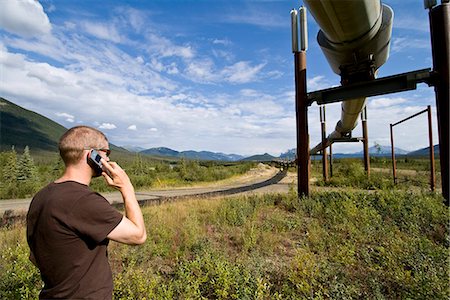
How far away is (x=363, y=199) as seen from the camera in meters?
7.49

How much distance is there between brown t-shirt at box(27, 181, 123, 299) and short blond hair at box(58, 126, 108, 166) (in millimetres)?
199

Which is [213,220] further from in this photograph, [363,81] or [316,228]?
[363,81]

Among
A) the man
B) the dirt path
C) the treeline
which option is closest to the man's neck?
the man

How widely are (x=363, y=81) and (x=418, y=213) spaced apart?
3.81 meters

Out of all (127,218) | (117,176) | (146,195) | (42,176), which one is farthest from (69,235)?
(42,176)

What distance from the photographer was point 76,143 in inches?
70.2

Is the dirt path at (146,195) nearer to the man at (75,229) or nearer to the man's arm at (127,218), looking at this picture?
the man at (75,229)

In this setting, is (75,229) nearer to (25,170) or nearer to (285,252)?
(285,252)

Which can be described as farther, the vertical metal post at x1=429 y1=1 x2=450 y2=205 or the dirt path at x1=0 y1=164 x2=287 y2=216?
the dirt path at x1=0 y1=164 x2=287 y2=216

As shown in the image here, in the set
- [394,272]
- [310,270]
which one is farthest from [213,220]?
[394,272]

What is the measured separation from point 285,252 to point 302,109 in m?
5.06

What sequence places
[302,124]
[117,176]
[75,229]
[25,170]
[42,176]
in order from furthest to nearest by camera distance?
1. [42,176]
2. [25,170]
3. [302,124]
4. [117,176]
5. [75,229]

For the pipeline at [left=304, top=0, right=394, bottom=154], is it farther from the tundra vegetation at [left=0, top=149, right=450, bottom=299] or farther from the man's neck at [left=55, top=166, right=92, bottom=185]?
the man's neck at [left=55, top=166, right=92, bottom=185]

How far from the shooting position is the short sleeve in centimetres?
157
